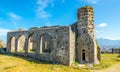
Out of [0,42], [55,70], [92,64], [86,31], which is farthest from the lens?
[0,42]

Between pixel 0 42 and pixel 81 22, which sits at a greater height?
pixel 81 22

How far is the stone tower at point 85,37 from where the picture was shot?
25.7 metres

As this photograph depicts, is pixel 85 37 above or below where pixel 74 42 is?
above

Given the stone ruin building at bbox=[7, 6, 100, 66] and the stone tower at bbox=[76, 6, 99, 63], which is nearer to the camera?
the stone ruin building at bbox=[7, 6, 100, 66]

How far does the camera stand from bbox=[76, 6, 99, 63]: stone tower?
84.2 feet

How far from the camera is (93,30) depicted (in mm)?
26391

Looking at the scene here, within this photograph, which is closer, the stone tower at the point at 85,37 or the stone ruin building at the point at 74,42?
the stone ruin building at the point at 74,42

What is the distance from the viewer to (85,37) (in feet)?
86.0

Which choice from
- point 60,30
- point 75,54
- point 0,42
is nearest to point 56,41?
point 60,30

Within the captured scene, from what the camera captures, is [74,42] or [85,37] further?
[74,42]

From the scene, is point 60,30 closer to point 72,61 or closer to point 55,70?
point 72,61

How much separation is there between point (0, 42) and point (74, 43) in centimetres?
2652

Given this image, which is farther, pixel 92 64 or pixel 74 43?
pixel 74 43

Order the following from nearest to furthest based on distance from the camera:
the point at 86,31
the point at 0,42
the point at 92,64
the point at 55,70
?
the point at 55,70
the point at 92,64
the point at 86,31
the point at 0,42
